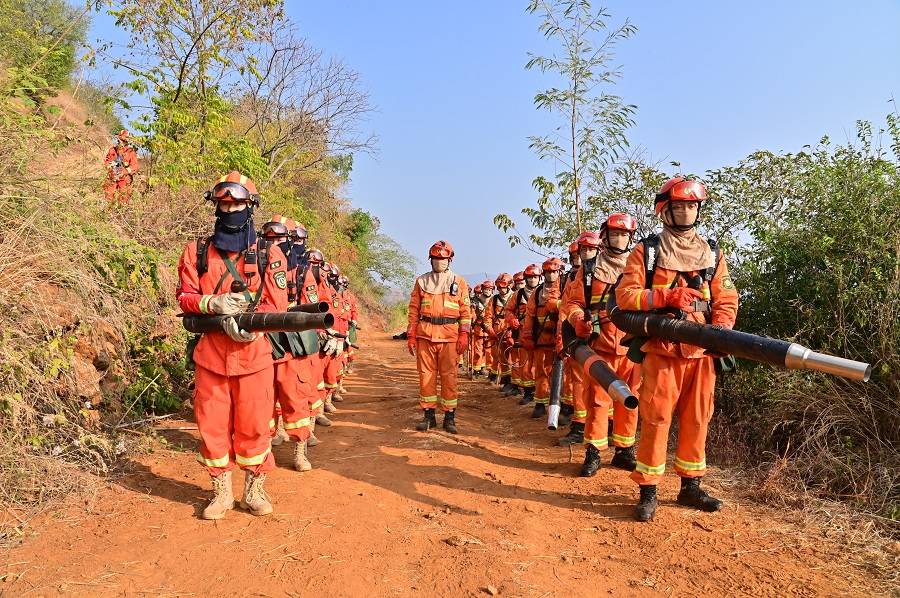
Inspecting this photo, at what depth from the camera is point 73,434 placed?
480cm

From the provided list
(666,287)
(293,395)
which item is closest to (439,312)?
(293,395)

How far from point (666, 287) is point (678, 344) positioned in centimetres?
45

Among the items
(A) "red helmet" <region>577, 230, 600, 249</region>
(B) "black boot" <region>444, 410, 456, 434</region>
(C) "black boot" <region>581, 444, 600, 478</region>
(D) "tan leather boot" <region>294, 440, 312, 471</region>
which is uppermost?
(A) "red helmet" <region>577, 230, 600, 249</region>

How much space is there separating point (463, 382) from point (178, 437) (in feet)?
28.0

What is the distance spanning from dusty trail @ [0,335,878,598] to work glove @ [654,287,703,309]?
161 centimetres

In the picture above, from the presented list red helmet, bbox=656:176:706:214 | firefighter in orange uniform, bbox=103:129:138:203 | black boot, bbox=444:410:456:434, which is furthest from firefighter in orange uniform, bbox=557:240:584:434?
firefighter in orange uniform, bbox=103:129:138:203

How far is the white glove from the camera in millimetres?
3945

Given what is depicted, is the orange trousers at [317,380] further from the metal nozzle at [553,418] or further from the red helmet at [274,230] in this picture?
the metal nozzle at [553,418]

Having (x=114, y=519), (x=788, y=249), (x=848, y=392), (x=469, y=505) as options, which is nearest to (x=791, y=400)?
(x=848, y=392)

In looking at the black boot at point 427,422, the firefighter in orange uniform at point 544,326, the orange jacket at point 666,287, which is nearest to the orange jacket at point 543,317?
the firefighter in orange uniform at point 544,326

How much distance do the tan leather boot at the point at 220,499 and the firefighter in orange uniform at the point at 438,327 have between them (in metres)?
3.31

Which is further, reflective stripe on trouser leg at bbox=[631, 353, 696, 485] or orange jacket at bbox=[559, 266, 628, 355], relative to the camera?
orange jacket at bbox=[559, 266, 628, 355]

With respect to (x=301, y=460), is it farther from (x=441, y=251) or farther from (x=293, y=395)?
(x=441, y=251)

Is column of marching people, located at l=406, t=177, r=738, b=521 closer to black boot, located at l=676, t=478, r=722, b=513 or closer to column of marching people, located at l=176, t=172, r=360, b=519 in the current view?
black boot, located at l=676, t=478, r=722, b=513
